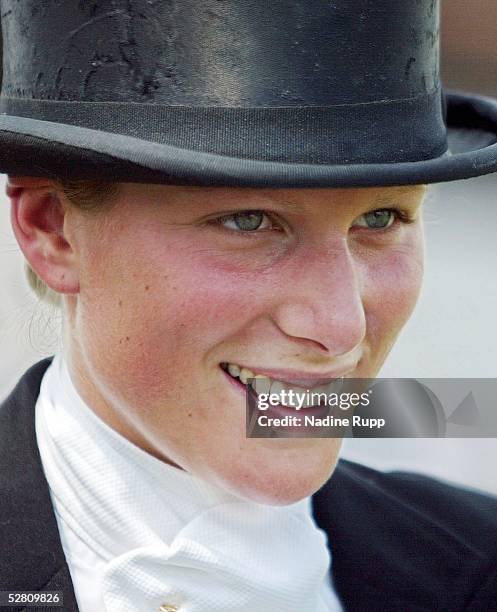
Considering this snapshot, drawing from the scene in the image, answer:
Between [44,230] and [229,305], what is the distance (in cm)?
40

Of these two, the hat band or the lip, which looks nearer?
the hat band

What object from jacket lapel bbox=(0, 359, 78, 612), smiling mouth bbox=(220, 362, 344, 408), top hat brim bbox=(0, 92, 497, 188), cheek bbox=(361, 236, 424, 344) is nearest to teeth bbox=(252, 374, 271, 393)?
smiling mouth bbox=(220, 362, 344, 408)

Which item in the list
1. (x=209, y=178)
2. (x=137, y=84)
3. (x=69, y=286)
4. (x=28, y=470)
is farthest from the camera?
(x=28, y=470)

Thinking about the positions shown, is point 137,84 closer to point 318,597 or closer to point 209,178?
point 209,178

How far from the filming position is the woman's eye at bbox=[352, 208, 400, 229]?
171cm

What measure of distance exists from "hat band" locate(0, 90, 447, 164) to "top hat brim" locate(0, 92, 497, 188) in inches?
1.2

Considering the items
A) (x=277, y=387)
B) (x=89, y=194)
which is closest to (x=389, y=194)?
(x=277, y=387)

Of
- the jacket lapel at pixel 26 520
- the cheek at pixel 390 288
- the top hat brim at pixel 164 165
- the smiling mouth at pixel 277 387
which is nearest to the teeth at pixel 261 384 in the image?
the smiling mouth at pixel 277 387

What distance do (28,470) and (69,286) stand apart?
361 millimetres

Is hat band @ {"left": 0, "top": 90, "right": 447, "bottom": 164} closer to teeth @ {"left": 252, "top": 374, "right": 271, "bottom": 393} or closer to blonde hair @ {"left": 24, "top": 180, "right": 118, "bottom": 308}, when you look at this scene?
blonde hair @ {"left": 24, "top": 180, "right": 118, "bottom": 308}

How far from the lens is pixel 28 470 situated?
187cm

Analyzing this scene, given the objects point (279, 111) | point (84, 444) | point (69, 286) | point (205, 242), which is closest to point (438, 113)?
point (279, 111)

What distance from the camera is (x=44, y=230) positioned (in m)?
Answer: 1.78

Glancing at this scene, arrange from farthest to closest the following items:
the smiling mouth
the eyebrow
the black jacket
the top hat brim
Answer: the black jacket, the smiling mouth, the eyebrow, the top hat brim
